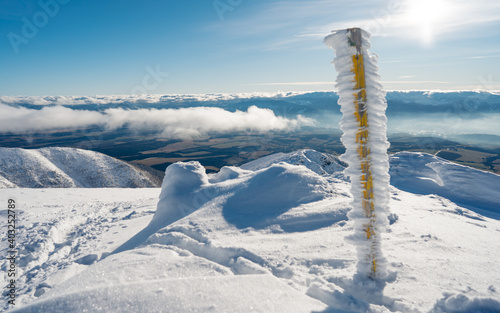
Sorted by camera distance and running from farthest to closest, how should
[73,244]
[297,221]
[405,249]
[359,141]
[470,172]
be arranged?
[470,172]
[73,244]
[297,221]
[405,249]
[359,141]

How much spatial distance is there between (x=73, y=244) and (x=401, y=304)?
1224cm

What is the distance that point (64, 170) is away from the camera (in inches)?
3263

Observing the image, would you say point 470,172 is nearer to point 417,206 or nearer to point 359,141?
point 417,206

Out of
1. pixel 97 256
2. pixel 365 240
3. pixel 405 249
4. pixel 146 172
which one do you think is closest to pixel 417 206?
pixel 405 249

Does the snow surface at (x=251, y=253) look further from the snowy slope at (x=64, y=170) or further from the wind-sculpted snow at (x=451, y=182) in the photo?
the snowy slope at (x=64, y=170)

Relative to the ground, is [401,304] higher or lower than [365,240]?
lower

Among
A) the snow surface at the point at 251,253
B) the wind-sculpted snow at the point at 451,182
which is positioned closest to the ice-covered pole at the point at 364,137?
the snow surface at the point at 251,253

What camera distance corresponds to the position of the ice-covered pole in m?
5.43

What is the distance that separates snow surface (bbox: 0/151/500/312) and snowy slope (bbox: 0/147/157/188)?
73539 mm

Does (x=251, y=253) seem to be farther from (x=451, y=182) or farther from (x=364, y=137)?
(x=451, y=182)

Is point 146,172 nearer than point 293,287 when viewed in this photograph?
No

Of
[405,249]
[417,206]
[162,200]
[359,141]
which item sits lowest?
[417,206]

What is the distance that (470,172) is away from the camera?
1681 cm

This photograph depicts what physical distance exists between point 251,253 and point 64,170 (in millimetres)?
95555
